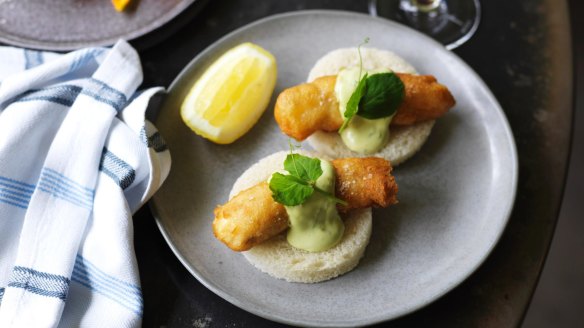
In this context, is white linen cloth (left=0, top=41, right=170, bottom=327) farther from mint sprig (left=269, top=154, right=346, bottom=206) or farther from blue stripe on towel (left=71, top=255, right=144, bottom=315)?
mint sprig (left=269, top=154, right=346, bottom=206)

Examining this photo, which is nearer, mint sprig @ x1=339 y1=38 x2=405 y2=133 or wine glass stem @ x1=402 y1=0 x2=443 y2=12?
mint sprig @ x1=339 y1=38 x2=405 y2=133

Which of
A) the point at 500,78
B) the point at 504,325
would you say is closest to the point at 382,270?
the point at 504,325

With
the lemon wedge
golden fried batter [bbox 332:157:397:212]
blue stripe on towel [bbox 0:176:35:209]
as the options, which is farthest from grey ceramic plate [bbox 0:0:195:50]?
golden fried batter [bbox 332:157:397:212]

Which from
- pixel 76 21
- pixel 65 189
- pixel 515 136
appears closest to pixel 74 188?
pixel 65 189

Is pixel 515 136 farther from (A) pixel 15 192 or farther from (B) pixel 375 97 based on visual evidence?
(A) pixel 15 192

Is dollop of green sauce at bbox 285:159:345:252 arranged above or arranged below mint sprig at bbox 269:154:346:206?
below

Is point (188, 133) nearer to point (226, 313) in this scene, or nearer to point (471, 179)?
point (226, 313)
